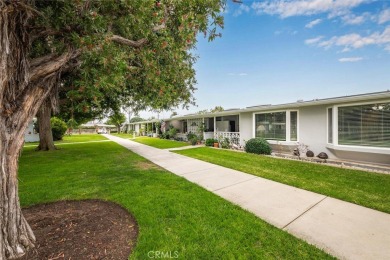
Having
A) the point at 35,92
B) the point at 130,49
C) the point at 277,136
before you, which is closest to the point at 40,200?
the point at 35,92

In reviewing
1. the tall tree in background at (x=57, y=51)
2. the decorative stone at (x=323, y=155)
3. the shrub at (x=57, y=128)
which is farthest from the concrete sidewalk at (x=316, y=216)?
the shrub at (x=57, y=128)

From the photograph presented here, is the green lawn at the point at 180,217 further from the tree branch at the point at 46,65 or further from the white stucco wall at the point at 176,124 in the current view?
the white stucco wall at the point at 176,124

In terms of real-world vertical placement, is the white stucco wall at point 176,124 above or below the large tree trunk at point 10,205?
above

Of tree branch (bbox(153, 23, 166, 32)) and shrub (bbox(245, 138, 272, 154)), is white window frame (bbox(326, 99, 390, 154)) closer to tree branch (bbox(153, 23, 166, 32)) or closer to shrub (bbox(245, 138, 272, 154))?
shrub (bbox(245, 138, 272, 154))

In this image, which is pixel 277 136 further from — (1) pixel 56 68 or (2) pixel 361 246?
(1) pixel 56 68

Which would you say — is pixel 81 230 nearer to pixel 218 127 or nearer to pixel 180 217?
pixel 180 217

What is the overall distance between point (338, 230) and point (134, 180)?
527 centimetres

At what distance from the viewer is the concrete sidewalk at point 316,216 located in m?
2.63

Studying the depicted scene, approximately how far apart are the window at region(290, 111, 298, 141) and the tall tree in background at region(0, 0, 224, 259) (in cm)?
826

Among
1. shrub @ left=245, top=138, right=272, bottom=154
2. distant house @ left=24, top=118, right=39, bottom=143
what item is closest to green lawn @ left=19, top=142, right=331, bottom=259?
shrub @ left=245, top=138, right=272, bottom=154

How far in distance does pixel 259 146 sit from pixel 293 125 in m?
2.25

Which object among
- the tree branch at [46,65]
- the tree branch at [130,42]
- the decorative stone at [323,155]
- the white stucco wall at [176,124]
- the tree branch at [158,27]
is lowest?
the decorative stone at [323,155]

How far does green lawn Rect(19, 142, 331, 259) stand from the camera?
8.30 ft

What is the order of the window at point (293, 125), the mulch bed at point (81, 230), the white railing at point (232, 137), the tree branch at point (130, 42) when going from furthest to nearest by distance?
the white railing at point (232, 137), the window at point (293, 125), the tree branch at point (130, 42), the mulch bed at point (81, 230)
